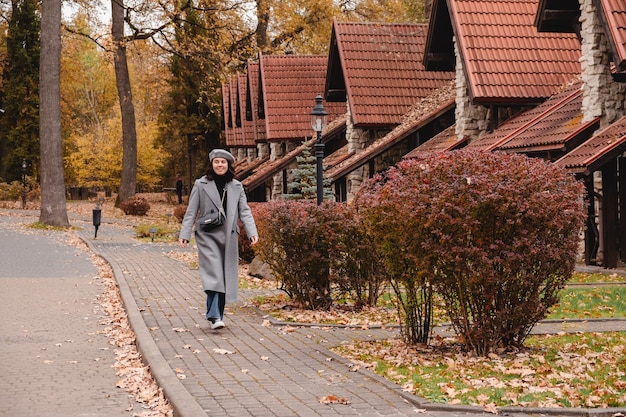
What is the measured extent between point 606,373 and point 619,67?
1007cm

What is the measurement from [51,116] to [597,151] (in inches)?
989

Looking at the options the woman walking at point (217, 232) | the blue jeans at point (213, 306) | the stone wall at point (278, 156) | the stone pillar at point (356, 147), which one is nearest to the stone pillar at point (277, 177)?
the stone wall at point (278, 156)

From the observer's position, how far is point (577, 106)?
20.8 m

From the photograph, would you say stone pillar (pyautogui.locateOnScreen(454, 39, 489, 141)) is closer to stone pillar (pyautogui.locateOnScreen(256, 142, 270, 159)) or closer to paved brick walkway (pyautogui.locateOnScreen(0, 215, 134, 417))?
paved brick walkway (pyautogui.locateOnScreen(0, 215, 134, 417))

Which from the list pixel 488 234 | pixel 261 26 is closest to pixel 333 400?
pixel 488 234

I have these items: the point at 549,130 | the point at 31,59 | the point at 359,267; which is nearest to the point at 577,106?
the point at 549,130

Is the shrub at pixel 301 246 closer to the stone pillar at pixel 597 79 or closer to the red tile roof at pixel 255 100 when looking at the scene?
the stone pillar at pixel 597 79

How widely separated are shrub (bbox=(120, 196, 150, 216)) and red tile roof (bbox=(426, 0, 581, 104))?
86.7 feet

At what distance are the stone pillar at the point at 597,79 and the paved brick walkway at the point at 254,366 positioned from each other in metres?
8.61

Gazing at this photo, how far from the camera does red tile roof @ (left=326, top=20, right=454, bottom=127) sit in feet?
97.0

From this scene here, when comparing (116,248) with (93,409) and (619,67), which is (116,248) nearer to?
(619,67)

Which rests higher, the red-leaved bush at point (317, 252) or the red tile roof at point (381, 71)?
the red tile roof at point (381, 71)

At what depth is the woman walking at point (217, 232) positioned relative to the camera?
36.7 feet

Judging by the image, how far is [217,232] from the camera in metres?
11.3
